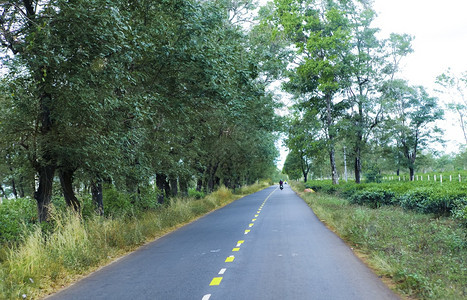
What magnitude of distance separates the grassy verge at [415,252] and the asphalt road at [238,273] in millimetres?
362

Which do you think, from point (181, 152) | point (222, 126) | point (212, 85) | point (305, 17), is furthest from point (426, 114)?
point (212, 85)

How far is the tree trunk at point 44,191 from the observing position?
36.1 ft

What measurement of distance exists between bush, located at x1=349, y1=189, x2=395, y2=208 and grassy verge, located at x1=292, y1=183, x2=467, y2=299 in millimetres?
5309

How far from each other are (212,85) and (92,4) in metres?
4.03

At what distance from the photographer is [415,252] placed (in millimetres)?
7906

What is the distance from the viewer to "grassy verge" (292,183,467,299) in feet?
18.8

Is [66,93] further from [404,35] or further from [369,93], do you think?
[404,35]

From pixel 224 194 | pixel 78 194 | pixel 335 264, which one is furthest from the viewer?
pixel 224 194

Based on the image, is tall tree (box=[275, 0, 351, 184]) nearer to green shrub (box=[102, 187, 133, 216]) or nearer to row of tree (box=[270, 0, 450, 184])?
row of tree (box=[270, 0, 450, 184])

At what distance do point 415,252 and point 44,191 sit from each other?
966 centimetres

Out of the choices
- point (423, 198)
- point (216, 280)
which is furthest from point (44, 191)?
point (423, 198)

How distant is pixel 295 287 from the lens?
6.39 m

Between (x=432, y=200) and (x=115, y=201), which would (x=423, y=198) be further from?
(x=115, y=201)

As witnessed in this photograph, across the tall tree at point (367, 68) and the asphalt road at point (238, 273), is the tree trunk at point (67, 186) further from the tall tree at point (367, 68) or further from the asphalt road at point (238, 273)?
the tall tree at point (367, 68)
